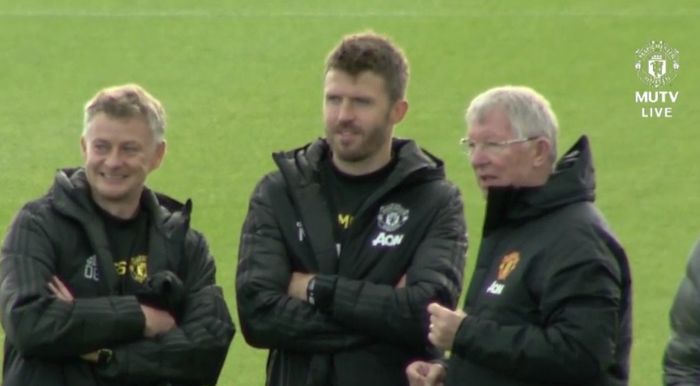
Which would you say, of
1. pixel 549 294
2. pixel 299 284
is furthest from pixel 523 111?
pixel 299 284

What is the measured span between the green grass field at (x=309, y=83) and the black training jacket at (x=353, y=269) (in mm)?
4969

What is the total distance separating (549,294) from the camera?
529 cm

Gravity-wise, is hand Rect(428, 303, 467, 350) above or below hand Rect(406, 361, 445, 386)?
above

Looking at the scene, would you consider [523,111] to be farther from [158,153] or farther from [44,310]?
[44,310]

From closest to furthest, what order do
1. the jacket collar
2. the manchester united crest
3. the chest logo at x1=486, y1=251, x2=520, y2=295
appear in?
the chest logo at x1=486, y1=251, x2=520, y2=295
the jacket collar
the manchester united crest

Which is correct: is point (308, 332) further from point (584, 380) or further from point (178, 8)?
point (178, 8)

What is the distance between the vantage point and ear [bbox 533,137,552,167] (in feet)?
17.9

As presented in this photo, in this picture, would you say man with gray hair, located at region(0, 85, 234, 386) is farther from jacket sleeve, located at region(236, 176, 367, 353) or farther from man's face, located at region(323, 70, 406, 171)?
man's face, located at region(323, 70, 406, 171)

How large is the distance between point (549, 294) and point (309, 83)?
1030cm

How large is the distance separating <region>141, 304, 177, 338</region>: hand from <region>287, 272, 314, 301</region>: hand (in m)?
0.41

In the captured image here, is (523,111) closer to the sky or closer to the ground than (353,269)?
closer to the sky

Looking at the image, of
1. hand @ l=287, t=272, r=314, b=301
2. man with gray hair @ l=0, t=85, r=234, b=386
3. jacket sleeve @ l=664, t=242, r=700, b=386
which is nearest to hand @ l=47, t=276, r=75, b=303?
man with gray hair @ l=0, t=85, r=234, b=386

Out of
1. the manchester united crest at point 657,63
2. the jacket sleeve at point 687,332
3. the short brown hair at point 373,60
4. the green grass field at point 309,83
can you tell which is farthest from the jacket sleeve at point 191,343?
the manchester united crest at point 657,63

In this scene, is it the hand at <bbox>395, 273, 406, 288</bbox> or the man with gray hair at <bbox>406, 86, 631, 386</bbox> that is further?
the hand at <bbox>395, 273, 406, 288</bbox>
